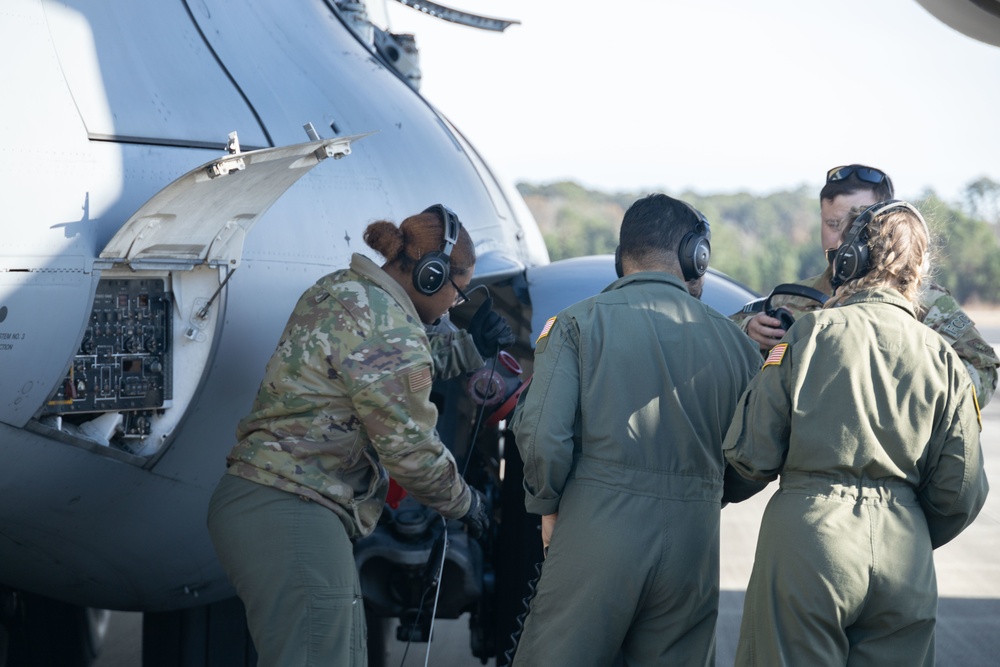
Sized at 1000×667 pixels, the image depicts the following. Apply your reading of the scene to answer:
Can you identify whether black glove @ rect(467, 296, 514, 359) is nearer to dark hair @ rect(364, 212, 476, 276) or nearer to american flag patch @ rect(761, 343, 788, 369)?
dark hair @ rect(364, 212, 476, 276)

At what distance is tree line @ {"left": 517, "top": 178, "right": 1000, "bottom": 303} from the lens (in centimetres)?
4962

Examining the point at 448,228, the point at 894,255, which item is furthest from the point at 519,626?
the point at 894,255

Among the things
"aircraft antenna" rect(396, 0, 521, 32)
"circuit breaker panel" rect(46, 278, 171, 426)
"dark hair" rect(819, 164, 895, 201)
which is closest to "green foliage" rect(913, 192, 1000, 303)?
"aircraft antenna" rect(396, 0, 521, 32)

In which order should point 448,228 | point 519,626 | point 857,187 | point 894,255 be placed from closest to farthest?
point 894,255, point 448,228, point 857,187, point 519,626

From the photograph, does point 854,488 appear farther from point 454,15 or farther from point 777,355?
point 454,15

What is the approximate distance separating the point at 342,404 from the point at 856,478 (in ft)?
4.17

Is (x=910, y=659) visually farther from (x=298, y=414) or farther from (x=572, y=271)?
(x=572, y=271)

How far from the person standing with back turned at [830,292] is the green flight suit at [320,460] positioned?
1.06 m

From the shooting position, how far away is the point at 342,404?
292 cm

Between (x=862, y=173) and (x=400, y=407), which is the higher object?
(x=862, y=173)

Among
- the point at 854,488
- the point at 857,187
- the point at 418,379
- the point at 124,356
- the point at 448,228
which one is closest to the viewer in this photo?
the point at 854,488

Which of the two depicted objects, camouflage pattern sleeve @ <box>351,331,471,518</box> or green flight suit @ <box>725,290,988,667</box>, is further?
camouflage pattern sleeve @ <box>351,331,471,518</box>

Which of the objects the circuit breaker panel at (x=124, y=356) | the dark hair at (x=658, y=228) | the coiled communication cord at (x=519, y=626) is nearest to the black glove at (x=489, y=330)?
the dark hair at (x=658, y=228)

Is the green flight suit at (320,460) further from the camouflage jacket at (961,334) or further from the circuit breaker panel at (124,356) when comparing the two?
the camouflage jacket at (961,334)
